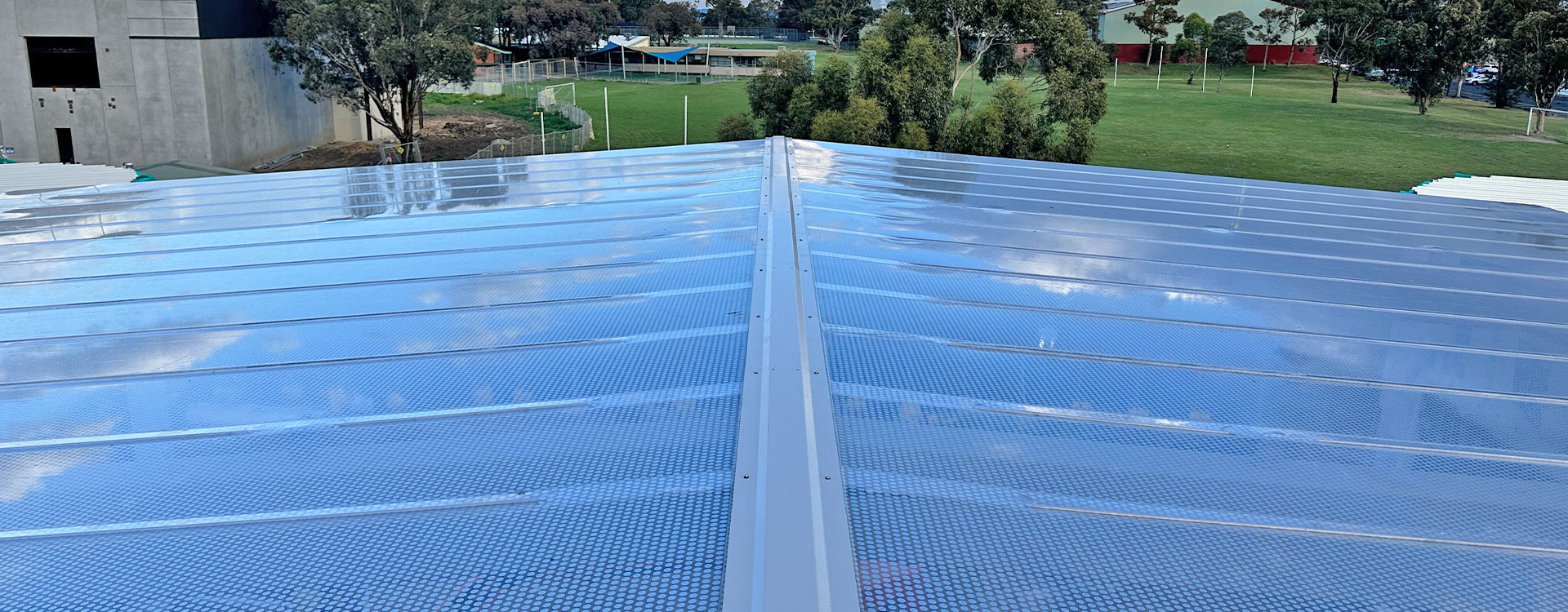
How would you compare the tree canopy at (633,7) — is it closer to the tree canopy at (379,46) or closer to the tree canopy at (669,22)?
the tree canopy at (669,22)

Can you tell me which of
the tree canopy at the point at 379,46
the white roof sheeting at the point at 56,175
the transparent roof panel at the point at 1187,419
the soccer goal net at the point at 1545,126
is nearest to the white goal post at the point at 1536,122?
the soccer goal net at the point at 1545,126

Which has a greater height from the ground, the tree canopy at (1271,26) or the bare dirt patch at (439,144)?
the tree canopy at (1271,26)

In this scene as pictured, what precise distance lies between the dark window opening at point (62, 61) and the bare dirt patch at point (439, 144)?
532cm

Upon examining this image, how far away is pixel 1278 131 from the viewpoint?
43062 mm

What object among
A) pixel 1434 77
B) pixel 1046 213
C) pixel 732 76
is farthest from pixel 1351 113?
pixel 1046 213

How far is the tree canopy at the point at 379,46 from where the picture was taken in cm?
2962

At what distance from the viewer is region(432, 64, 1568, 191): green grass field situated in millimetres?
35312

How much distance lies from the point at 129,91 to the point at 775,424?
33.0 meters

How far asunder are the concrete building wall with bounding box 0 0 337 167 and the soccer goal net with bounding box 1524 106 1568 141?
4862 centimetres

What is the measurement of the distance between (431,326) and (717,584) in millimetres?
2322

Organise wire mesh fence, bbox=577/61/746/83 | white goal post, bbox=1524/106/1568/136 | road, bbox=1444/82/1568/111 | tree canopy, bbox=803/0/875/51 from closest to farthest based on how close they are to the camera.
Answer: white goal post, bbox=1524/106/1568/136 < road, bbox=1444/82/1568/111 < wire mesh fence, bbox=577/61/746/83 < tree canopy, bbox=803/0/875/51

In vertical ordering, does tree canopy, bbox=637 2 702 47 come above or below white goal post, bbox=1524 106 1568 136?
above

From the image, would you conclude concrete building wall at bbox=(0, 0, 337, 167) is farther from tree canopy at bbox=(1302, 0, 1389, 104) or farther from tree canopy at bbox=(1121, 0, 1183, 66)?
tree canopy at bbox=(1121, 0, 1183, 66)

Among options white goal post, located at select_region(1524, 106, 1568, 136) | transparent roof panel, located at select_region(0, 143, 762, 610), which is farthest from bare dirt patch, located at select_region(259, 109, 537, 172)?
white goal post, located at select_region(1524, 106, 1568, 136)
